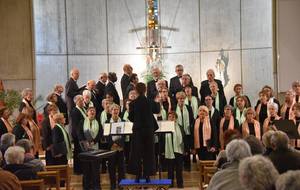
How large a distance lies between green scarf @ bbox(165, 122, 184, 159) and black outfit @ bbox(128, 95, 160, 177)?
4.85 feet

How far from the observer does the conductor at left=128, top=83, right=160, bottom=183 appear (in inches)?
292

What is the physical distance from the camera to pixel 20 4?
39.4ft

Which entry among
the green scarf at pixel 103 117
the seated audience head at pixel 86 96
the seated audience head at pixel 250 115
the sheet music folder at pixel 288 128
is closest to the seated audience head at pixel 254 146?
the sheet music folder at pixel 288 128

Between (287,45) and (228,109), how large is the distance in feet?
12.7

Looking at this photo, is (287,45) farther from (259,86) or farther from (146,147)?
(146,147)

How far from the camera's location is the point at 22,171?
19.6ft

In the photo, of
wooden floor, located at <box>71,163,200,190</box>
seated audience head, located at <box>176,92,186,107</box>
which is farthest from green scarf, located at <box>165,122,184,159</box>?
wooden floor, located at <box>71,163,200,190</box>

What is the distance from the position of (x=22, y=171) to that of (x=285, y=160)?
2.87m

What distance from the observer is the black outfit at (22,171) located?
19.2 ft

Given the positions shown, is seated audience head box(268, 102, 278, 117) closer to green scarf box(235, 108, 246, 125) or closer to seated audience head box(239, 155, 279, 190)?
green scarf box(235, 108, 246, 125)

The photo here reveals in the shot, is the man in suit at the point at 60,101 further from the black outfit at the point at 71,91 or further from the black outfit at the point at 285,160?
the black outfit at the point at 285,160

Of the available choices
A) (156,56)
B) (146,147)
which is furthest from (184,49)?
(146,147)

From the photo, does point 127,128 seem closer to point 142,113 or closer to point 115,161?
point 142,113

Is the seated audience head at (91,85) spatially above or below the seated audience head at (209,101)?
above
